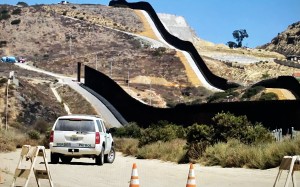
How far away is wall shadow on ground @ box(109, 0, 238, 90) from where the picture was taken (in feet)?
350

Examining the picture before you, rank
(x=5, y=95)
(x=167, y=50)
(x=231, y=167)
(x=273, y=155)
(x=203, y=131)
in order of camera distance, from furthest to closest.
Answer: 1. (x=167, y=50)
2. (x=5, y=95)
3. (x=203, y=131)
4. (x=231, y=167)
5. (x=273, y=155)

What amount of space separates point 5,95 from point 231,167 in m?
49.8

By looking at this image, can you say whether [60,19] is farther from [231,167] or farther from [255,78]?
[231,167]

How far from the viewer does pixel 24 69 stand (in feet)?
373

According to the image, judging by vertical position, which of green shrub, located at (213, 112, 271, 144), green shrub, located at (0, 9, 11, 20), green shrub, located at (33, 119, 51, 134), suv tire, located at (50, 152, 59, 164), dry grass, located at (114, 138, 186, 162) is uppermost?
green shrub, located at (0, 9, 11, 20)

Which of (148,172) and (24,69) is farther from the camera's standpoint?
(24,69)

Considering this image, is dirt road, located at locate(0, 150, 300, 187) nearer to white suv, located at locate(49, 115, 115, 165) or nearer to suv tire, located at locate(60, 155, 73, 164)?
white suv, located at locate(49, 115, 115, 165)

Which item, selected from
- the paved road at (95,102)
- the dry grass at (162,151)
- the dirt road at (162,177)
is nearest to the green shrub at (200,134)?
the dry grass at (162,151)

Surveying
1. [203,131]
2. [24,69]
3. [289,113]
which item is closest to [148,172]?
[203,131]

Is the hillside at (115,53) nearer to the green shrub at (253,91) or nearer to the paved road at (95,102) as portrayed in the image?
the paved road at (95,102)

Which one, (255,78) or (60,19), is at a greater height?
(60,19)

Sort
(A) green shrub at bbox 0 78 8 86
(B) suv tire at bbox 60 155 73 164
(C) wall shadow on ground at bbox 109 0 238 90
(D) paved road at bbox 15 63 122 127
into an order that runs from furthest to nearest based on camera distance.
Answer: (C) wall shadow on ground at bbox 109 0 238 90 → (A) green shrub at bbox 0 78 8 86 → (D) paved road at bbox 15 63 122 127 → (B) suv tire at bbox 60 155 73 164

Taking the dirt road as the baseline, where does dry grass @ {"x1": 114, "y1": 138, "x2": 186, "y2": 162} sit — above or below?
below

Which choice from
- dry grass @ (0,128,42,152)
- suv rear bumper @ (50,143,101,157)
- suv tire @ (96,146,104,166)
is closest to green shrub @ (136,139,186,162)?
suv tire @ (96,146,104,166)
